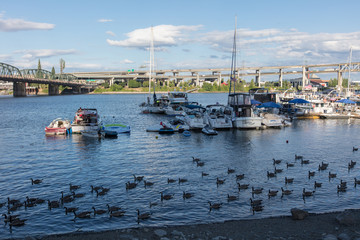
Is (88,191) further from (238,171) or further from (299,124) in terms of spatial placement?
(299,124)

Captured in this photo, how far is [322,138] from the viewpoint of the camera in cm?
4950

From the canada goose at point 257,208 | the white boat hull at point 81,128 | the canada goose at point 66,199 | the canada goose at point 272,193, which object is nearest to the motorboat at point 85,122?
the white boat hull at point 81,128

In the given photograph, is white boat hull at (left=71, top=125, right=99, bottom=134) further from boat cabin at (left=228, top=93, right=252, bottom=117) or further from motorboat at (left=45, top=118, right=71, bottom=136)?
boat cabin at (left=228, top=93, right=252, bottom=117)

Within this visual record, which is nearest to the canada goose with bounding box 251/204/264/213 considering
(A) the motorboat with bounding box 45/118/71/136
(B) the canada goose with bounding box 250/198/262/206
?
(B) the canada goose with bounding box 250/198/262/206

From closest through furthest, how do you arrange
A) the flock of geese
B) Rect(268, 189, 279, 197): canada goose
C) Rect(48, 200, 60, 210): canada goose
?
1. the flock of geese
2. Rect(48, 200, 60, 210): canada goose
3. Rect(268, 189, 279, 197): canada goose

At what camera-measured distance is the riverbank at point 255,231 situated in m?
17.3

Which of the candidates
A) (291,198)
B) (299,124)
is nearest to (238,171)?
(291,198)

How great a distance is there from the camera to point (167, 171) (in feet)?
102

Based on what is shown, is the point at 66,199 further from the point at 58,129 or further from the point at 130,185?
the point at 58,129

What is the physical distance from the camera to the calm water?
20922 mm

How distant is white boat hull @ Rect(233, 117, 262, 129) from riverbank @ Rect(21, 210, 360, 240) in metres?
37.9

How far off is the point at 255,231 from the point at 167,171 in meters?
14.1

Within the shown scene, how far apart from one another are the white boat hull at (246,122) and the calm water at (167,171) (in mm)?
1915

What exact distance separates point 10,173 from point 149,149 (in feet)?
50.9
